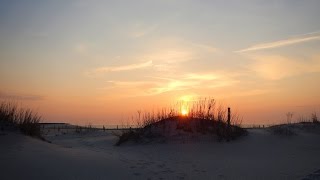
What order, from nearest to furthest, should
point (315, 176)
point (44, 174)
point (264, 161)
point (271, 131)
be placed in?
1. point (315, 176)
2. point (44, 174)
3. point (264, 161)
4. point (271, 131)

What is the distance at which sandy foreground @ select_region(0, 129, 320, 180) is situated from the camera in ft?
27.3

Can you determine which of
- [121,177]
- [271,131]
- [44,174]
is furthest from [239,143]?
[44,174]

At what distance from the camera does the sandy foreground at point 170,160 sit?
8328mm

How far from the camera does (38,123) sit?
1291cm

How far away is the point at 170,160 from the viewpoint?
12266mm

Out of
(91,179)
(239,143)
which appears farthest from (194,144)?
(91,179)

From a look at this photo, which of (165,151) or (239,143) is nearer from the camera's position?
(165,151)

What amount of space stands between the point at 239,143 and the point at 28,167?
1009 centimetres

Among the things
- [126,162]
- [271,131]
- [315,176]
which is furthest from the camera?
[271,131]

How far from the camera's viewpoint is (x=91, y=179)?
325 inches

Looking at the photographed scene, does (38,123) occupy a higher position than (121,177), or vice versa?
(38,123)

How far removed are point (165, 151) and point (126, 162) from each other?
13.9 feet

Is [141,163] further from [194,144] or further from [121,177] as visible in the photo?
[194,144]

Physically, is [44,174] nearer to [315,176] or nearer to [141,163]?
[141,163]
